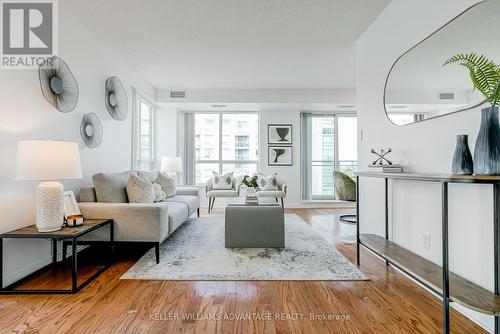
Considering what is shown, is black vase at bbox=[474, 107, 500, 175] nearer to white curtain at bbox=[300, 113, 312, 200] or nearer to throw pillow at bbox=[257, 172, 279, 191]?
throw pillow at bbox=[257, 172, 279, 191]

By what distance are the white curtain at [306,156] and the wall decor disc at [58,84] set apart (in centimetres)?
468

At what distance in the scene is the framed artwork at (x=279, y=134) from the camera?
20.0 feet

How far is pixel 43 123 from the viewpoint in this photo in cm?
239

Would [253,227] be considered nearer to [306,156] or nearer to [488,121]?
[488,121]

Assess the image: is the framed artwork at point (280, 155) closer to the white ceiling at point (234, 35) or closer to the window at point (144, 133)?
the white ceiling at point (234, 35)

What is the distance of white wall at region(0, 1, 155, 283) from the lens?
2053mm

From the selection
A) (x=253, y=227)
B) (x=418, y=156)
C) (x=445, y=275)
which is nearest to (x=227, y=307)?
(x=253, y=227)

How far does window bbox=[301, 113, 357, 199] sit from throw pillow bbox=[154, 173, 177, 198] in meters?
3.30

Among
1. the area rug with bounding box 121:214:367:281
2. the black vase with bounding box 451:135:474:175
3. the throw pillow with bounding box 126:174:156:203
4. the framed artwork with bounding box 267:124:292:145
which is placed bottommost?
the area rug with bounding box 121:214:367:281

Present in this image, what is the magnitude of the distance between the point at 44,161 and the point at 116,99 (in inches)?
83.6

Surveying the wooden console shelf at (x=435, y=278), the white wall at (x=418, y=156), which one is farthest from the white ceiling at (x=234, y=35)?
the wooden console shelf at (x=435, y=278)

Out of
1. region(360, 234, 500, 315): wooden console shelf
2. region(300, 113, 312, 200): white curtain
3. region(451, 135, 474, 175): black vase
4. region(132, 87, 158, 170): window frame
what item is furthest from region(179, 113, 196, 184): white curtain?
region(451, 135, 474, 175): black vase

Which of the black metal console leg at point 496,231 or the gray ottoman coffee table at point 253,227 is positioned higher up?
the black metal console leg at point 496,231

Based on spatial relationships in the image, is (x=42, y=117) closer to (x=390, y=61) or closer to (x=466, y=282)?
(x=390, y=61)
